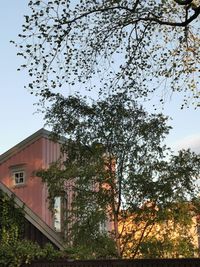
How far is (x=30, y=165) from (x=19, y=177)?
3.94ft

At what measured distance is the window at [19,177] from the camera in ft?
89.5

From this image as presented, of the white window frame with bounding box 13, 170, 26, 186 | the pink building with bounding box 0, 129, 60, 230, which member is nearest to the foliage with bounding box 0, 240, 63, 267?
the pink building with bounding box 0, 129, 60, 230

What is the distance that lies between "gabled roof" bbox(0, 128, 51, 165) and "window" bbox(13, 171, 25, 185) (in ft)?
3.29

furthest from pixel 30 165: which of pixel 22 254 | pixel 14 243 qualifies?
pixel 22 254

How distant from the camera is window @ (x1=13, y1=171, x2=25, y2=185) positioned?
2727cm

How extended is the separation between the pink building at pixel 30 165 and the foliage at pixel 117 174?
29.3ft

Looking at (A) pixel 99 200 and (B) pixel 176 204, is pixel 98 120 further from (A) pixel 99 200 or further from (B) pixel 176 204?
(B) pixel 176 204

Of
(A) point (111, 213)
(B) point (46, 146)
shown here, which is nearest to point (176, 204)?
(A) point (111, 213)

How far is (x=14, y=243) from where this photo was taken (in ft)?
61.1

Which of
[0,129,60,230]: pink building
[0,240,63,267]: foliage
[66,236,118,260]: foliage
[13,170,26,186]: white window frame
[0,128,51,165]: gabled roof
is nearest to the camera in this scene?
[66,236,118,260]: foliage

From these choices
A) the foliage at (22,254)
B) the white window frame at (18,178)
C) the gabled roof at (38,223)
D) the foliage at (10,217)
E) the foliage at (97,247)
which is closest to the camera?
the foliage at (97,247)

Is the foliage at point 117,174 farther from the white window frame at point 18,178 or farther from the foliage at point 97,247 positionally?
the white window frame at point 18,178

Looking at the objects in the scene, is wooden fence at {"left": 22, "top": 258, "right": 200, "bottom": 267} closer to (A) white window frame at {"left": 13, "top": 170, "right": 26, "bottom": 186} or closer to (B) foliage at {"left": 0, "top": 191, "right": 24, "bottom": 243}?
(B) foliage at {"left": 0, "top": 191, "right": 24, "bottom": 243}

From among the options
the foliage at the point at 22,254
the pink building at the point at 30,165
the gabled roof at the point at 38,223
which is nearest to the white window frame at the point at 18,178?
the pink building at the point at 30,165
